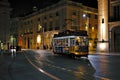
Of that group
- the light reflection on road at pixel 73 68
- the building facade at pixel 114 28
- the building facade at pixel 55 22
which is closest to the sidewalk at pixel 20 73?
the light reflection on road at pixel 73 68

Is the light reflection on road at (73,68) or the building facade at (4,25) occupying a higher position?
the building facade at (4,25)


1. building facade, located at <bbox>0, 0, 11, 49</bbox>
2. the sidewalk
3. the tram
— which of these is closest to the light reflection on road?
the sidewalk

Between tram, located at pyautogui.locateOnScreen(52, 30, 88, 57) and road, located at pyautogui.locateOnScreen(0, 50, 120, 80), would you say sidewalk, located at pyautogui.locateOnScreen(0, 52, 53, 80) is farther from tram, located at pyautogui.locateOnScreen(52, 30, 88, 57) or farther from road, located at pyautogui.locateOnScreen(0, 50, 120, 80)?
tram, located at pyautogui.locateOnScreen(52, 30, 88, 57)

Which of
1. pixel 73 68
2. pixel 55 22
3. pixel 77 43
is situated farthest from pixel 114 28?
pixel 73 68

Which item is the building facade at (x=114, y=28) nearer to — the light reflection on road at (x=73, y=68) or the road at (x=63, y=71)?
the light reflection on road at (x=73, y=68)

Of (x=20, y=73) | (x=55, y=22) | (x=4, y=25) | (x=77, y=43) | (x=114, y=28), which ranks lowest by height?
(x=20, y=73)

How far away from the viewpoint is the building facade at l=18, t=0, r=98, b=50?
70.2 metres

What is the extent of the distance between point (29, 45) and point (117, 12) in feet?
167

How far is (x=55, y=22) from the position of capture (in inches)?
2997

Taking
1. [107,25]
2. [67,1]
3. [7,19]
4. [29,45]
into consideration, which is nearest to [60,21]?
[67,1]

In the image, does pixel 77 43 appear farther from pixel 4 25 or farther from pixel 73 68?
pixel 4 25

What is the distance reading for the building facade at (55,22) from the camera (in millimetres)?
70250

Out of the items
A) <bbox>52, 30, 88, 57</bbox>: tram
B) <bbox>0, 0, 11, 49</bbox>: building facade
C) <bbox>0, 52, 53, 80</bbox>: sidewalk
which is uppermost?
<bbox>0, 0, 11, 49</bbox>: building facade

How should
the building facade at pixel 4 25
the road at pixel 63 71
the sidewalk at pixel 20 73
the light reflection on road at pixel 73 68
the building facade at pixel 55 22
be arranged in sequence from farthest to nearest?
1. the building facade at pixel 4 25
2. the building facade at pixel 55 22
3. the light reflection on road at pixel 73 68
4. the sidewalk at pixel 20 73
5. the road at pixel 63 71
